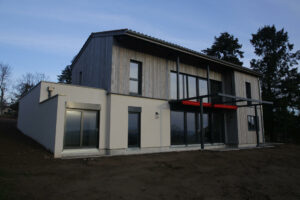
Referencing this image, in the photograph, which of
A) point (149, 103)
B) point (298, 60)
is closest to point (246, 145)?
point (149, 103)

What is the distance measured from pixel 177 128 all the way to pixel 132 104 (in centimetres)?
339

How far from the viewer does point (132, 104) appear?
9.46 metres

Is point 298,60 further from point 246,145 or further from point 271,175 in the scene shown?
point 271,175

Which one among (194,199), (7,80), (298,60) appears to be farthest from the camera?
(7,80)

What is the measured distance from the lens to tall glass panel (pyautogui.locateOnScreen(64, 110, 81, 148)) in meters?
7.79

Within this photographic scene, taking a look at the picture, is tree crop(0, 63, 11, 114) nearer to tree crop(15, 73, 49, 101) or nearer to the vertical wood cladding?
tree crop(15, 73, 49, 101)

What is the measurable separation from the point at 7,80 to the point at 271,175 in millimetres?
38749

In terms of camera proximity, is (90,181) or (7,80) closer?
(90,181)

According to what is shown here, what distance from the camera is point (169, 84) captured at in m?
11.3

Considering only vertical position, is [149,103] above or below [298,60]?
below

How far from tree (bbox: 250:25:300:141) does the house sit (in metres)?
11.6

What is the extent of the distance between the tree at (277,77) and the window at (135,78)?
1854 cm

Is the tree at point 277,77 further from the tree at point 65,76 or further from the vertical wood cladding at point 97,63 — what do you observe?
the tree at point 65,76

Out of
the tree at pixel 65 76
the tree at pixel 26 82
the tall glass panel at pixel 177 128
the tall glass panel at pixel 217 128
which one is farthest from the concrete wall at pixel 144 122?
the tree at pixel 65 76
